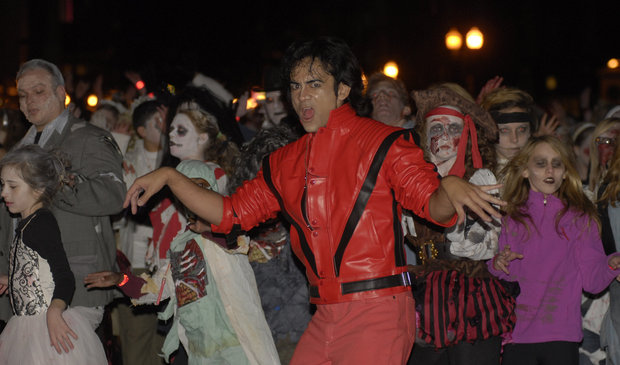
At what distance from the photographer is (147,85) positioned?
9.81 metres

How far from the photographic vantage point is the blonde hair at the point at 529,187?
5852 mm

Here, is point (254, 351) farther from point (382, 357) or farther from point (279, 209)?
point (382, 357)

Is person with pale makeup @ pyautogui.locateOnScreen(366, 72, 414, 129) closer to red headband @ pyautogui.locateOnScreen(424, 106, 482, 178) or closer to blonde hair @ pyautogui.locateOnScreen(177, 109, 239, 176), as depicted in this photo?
blonde hair @ pyautogui.locateOnScreen(177, 109, 239, 176)

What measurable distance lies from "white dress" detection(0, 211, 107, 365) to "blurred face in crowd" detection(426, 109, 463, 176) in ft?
9.15

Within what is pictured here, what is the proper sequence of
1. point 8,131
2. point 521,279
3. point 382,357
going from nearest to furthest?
1. point 382,357
2. point 521,279
3. point 8,131

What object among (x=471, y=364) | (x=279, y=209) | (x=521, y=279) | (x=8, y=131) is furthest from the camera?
(x=8, y=131)

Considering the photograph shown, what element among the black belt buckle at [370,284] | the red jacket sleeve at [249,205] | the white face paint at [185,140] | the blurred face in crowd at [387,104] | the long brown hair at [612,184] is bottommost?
the black belt buckle at [370,284]

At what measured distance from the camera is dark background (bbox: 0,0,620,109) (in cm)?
2055

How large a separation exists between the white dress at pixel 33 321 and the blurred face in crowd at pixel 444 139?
Answer: 2.79 meters

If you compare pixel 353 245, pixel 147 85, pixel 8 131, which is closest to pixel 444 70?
pixel 147 85

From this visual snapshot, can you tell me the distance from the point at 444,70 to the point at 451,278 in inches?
556

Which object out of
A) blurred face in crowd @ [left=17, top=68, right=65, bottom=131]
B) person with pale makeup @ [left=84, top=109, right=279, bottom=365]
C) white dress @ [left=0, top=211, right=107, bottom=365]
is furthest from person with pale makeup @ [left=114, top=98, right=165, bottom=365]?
white dress @ [left=0, top=211, right=107, bottom=365]

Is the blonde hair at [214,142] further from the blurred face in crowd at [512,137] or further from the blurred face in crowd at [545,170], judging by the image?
the blurred face in crowd at [545,170]

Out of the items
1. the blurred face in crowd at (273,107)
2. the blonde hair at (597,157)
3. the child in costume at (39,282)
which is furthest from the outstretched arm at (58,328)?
the blonde hair at (597,157)
